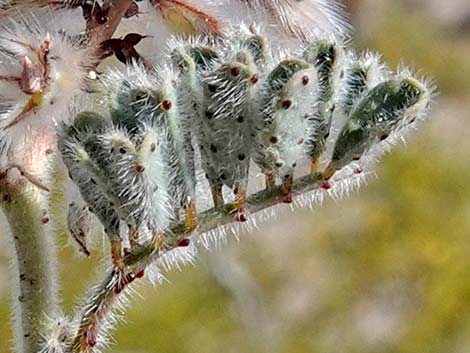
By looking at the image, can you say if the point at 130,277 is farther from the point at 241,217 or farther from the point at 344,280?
the point at 344,280

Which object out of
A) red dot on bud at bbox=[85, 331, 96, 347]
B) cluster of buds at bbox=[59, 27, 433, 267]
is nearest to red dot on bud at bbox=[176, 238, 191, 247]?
cluster of buds at bbox=[59, 27, 433, 267]

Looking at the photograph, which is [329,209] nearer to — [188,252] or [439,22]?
[439,22]

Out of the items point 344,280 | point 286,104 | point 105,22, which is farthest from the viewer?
point 344,280

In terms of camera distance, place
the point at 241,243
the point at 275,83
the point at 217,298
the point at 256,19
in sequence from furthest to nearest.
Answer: the point at 241,243 < the point at 217,298 < the point at 256,19 < the point at 275,83

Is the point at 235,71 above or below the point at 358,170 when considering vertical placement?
above

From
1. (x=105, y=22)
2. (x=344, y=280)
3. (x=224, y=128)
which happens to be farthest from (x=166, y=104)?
(x=344, y=280)

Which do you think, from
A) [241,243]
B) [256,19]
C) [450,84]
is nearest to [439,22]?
[450,84]
